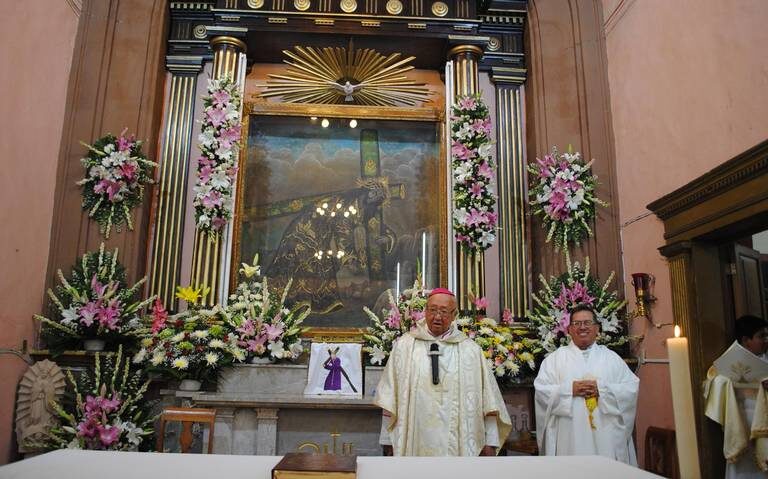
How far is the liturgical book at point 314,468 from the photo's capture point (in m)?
1.60

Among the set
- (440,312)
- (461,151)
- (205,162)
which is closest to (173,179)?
(205,162)

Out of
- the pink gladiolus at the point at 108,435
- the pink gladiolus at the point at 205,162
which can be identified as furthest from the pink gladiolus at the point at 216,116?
the pink gladiolus at the point at 108,435

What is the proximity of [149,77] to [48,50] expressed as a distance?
109cm

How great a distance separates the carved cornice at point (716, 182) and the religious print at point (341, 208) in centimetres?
254

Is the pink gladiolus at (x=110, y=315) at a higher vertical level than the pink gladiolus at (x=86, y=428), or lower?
higher

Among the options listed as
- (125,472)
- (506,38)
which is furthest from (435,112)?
(125,472)

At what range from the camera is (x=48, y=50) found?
6.27 metres

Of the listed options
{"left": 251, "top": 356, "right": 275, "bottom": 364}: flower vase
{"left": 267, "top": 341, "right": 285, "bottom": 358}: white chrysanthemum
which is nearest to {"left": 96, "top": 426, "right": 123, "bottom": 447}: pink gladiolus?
{"left": 251, "top": 356, "right": 275, "bottom": 364}: flower vase

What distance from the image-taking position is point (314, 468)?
1640 mm

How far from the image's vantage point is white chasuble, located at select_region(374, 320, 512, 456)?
4.30m

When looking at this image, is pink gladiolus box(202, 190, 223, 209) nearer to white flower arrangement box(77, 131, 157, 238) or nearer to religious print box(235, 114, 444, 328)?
religious print box(235, 114, 444, 328)

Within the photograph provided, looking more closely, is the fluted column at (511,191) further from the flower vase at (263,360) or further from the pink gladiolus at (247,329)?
the pink gladiolus at (247,329)

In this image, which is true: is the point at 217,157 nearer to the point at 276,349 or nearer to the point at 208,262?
the point at 208,262

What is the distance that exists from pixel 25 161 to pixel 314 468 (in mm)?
5486
